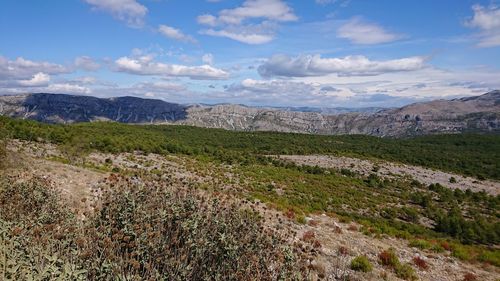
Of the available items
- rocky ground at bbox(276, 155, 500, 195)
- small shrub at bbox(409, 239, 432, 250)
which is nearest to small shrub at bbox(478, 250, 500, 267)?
small shrub at bbox(409, 239, 432, 250)

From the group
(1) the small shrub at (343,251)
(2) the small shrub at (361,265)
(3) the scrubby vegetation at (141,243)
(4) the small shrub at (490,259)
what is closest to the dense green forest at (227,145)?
(1) the small shrub at (343,251)

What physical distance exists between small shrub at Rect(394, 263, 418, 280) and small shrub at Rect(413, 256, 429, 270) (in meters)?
1.29

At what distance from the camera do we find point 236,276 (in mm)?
5477

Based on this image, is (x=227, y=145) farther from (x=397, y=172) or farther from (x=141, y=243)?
(x=141, y=243)

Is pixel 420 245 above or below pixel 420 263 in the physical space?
below

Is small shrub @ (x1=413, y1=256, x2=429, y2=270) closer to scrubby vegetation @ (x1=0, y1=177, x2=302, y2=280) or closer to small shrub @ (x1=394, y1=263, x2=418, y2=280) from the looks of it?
small shrub @ (x1=394, y1=263, x2=418, y2=280)

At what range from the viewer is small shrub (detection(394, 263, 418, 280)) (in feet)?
39.6

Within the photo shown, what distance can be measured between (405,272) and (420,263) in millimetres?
2056

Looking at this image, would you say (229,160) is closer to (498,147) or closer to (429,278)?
(429,278)

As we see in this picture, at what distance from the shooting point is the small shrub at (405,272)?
12.1 meters

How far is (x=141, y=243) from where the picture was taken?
5.54 m

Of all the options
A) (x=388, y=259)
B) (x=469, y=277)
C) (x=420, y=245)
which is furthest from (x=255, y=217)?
(x=420, y=245)

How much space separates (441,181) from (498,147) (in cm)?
11565

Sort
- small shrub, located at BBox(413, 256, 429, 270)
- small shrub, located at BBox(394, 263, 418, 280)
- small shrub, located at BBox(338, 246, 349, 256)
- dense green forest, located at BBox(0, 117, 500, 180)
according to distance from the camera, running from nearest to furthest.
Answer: small shrub, located at BBox(394, 263, 418, 280) → small shrub, located at BBox(338, 246, 349, 256) → small shrub, located at BBox(413, 256, 429, 270) → dense green forest, located at BBox(0, 117, 500, 180)
